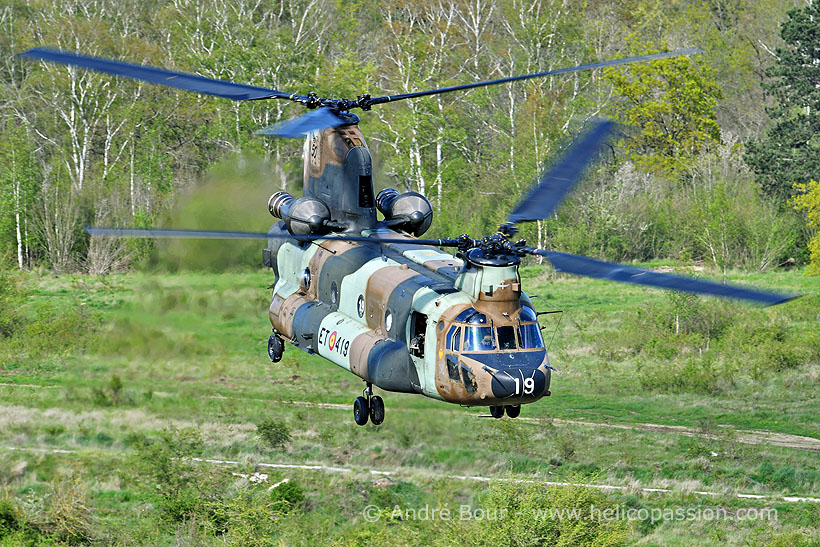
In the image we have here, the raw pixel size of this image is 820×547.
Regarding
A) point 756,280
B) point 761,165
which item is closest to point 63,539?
point 756,280

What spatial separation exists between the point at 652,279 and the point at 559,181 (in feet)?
12.4

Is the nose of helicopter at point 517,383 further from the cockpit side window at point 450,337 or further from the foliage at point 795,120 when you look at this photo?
the foliage at point 795,120

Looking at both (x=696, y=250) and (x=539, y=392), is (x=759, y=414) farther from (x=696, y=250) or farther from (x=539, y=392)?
(x=539, y=392)

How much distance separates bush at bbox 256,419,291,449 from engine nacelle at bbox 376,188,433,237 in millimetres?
19473

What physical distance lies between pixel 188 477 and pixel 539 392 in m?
25.7

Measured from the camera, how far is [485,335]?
74.7ft

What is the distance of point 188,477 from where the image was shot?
44.8m

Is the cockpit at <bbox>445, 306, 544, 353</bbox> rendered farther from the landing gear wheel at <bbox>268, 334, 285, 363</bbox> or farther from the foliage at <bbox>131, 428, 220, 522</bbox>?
the foliage at <bbox>131, 428, 220, 522</bbox>

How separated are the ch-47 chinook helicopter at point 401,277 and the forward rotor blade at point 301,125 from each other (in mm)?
35

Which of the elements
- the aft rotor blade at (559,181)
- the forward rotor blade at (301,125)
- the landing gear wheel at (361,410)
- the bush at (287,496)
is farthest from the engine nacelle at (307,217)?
the bush at (287,496)

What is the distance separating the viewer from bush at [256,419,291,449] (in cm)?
4667

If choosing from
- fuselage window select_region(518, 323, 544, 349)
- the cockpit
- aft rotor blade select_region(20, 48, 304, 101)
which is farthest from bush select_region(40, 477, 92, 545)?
fuselage window select_region(518, 323, 544, 349)

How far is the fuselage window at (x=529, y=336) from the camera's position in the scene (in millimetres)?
22938

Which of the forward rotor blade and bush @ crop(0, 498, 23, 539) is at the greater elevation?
the forward rotor blade
